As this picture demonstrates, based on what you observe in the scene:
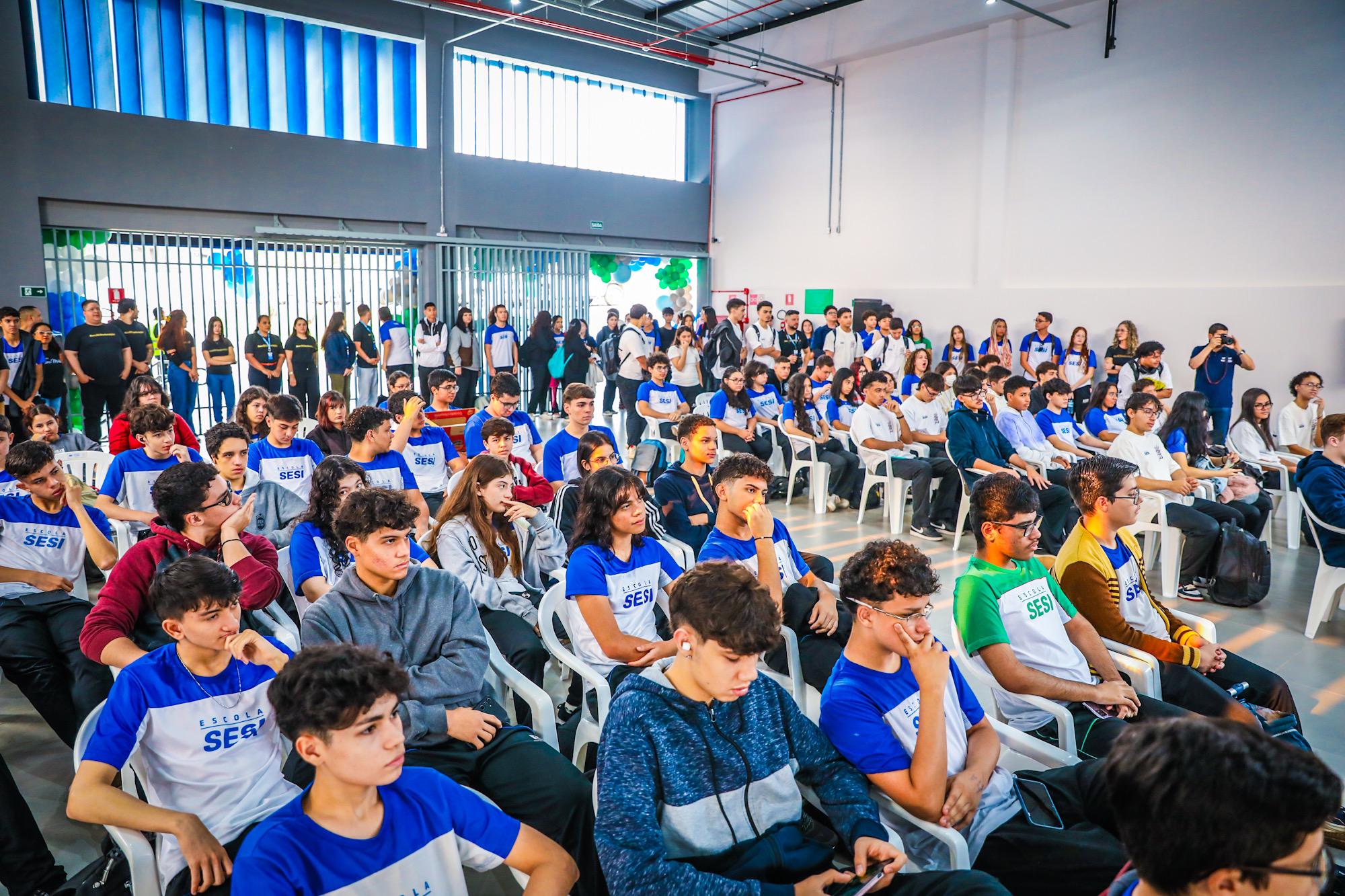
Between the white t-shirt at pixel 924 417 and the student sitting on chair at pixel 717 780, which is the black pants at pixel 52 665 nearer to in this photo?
the student sitting on chair at pixel 717 780

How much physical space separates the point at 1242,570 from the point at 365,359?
8.99 m

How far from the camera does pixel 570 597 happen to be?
2.72 metres

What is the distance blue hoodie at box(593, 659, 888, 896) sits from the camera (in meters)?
1.56

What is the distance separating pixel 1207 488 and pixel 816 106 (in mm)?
9091

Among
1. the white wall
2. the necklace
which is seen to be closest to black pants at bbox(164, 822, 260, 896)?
the necklace

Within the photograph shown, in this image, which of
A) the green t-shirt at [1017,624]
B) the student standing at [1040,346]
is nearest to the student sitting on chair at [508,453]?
the green t-shirt at [1017,624]

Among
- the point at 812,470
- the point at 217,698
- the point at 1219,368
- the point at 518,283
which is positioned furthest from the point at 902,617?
the point at 518,283

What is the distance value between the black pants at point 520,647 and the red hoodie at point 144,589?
0.71m

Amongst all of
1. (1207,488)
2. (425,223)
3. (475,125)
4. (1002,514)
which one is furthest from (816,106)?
(1002,514)

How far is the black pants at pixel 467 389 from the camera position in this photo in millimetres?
11305

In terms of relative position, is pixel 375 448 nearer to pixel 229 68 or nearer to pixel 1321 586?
pixel 1321 586

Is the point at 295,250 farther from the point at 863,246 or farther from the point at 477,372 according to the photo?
the point at 863,246

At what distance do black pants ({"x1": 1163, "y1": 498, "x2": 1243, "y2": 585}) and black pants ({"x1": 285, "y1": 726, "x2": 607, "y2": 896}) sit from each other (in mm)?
4173

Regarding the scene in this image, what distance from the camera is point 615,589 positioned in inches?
109
